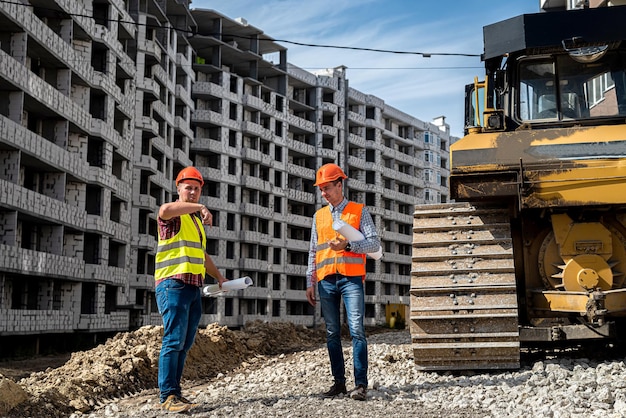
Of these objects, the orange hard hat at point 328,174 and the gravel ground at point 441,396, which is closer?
the gravel ground at point 441,396

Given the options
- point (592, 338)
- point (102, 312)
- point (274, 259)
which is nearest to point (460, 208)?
point (592, 338)

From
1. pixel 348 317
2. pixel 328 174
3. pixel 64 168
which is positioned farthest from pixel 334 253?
pixel 64 168

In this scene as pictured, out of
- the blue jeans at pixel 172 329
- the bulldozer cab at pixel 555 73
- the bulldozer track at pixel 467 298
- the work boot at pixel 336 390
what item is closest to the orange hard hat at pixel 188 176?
the blue jeans at pixel 172 329

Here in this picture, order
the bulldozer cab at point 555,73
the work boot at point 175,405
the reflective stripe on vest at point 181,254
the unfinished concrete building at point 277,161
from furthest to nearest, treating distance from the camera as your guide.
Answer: the unfinished concrete building at point 277,161, the bulldozer cab at point 555,73, the reflective stripe on vest at point 181,254, the work boot at point 175,405

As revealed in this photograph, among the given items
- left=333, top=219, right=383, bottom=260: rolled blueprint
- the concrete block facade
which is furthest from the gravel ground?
the concrete block facade

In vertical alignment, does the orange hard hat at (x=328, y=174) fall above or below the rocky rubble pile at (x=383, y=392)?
above

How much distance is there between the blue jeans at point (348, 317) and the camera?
762cm

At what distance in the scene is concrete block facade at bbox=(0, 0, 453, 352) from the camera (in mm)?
28531

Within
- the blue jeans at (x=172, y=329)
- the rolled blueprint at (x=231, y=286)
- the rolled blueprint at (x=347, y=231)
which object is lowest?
the blue jeans at (x=172, y=329)

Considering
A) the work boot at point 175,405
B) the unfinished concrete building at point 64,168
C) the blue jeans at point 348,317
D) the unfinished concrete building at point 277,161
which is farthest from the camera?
the unfinished concrete building at point 277,161

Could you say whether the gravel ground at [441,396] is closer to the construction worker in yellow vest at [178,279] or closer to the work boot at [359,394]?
the work boot at [359,394]

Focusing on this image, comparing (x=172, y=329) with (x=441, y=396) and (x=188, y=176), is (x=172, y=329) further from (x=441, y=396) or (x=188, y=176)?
(x=441, y=396)

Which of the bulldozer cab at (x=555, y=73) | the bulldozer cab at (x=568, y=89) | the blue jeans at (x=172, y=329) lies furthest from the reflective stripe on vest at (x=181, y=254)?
the bulldozer cab at (x=568, y=89)

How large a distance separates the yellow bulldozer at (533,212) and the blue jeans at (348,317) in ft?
3.67
